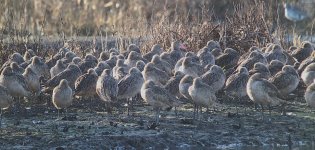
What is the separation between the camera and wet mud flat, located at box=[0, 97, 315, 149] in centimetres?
1588

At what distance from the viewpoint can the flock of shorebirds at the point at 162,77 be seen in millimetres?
17859

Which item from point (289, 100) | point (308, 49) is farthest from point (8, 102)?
point (308, 49)

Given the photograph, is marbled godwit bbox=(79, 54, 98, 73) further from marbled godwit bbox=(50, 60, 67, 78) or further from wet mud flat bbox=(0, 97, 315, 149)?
wet mud flat bbox=(0, 97, 315, 149)

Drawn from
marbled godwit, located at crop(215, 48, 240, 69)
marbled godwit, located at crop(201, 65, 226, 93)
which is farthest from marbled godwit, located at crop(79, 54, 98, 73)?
marbled godwit, located at crop(201, 65, 226, 93)

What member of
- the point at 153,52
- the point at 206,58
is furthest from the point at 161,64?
the point at 153,52

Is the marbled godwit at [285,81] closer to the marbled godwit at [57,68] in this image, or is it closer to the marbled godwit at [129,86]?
the marbled godwit at [129,86]

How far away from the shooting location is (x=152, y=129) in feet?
55.0

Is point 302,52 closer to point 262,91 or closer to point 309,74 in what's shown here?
point 309,74

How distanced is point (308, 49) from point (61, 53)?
6.61m

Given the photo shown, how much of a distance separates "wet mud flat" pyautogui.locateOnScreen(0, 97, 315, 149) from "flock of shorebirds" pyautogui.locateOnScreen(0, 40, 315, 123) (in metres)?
0.38

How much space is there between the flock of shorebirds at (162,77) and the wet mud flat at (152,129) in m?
0.38

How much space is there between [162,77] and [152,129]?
3.21 meters

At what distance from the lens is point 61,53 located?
22891mm

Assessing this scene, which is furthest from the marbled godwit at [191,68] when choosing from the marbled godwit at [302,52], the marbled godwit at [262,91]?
the marbled godwit at [302,52]
